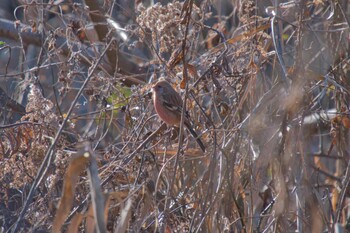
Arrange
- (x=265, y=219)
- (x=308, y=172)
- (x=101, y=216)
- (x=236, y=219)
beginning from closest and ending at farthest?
1. (x=101, y=216)
2. (x=308, y=172)
3. (x=236, y=219)
4. (x=265, y=219)

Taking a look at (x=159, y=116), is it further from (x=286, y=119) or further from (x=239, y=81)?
(x=286, y=119)

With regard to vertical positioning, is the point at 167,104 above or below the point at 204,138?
above

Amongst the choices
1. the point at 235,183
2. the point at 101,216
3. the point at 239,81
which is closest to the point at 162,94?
the point at 239,81

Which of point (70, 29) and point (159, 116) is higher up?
point (70, 29)

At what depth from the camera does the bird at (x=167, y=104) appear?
426 centimetres

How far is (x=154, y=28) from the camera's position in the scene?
13.3 ft

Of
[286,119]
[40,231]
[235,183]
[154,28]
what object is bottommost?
[40,231]

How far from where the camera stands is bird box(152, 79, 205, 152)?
426 centimetres

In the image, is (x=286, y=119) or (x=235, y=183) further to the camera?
(x=235, y=183)

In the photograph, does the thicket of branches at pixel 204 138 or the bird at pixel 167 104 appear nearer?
the thicket of branches at pixel 204 138

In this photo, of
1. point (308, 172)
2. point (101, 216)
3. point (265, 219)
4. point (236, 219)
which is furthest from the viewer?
point (265, 219)

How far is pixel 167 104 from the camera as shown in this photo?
4285mm

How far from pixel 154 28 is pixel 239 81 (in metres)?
0.55

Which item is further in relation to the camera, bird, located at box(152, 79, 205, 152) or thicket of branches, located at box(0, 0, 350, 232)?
bird, located at box(152, 79, 205, 152)
